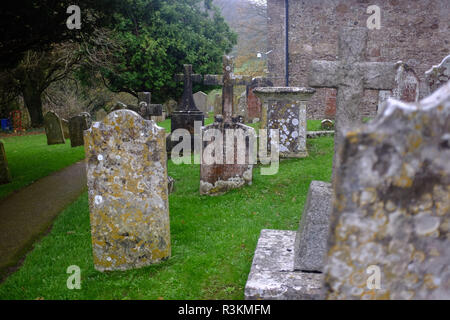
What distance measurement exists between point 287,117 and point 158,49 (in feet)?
43.9

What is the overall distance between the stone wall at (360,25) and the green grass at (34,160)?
11.6 metres

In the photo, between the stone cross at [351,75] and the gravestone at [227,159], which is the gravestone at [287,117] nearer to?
the gravestone at [227,159]

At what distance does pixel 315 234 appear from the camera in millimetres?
3553

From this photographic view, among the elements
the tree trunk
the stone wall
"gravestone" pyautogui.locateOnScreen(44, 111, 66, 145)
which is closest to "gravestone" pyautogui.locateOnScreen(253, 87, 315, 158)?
"gravestone" pyautogui.locateOnScreen(44, 111, 66, 145)

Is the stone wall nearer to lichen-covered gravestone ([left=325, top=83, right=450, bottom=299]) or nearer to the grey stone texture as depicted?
the grey stone texture

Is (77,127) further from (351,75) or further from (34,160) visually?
(351,75)

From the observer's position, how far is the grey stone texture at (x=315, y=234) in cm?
354

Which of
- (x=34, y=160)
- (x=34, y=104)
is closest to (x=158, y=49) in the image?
(x=34, y=104)

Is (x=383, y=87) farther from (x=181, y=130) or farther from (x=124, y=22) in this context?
(x=124, y=22)

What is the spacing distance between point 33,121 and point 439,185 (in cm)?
2451

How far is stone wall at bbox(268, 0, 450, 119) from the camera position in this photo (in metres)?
17.4

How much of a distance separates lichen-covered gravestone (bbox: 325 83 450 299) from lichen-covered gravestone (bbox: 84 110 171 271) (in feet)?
9.12

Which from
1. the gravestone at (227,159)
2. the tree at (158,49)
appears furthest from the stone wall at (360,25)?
the gravestone at (227,159)

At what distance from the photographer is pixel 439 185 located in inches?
65.3
